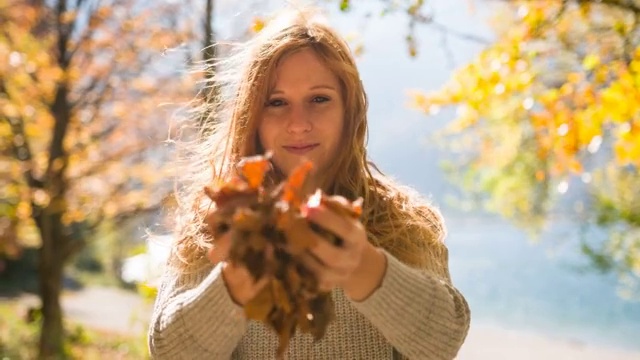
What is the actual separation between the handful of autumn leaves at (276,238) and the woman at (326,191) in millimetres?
146

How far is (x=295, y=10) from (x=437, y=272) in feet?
1.85

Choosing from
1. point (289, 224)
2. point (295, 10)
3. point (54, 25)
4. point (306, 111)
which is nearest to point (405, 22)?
point (295, 10)

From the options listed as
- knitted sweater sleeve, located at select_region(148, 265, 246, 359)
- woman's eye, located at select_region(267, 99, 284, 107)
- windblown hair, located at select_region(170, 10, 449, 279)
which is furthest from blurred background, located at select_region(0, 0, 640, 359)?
knitted sweater sleeve, located at select_region(148, 265, 246, 359)

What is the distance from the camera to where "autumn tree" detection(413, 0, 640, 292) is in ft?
6.62

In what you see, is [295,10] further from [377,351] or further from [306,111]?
[377,351]

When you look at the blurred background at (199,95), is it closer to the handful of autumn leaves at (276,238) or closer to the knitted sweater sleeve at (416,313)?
the knitted sweater sleeve at (416,313)

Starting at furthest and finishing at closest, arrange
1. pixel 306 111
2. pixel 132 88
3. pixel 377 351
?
1. pixel 132 88
2. pixel 377 351
3. pixel 306 111

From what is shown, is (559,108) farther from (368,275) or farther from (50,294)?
(50,294)

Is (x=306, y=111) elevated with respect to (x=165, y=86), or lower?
lower

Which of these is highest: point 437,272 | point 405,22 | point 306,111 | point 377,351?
point 405,22

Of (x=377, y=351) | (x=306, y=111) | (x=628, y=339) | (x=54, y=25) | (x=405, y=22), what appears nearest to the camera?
(x=306, y=111)

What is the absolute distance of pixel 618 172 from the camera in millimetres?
5316

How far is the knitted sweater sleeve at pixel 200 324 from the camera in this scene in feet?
2.78

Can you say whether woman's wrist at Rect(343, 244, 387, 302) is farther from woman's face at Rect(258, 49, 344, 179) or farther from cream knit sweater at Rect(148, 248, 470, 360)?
woman's face at Rect(258, 49, 344, 179)
